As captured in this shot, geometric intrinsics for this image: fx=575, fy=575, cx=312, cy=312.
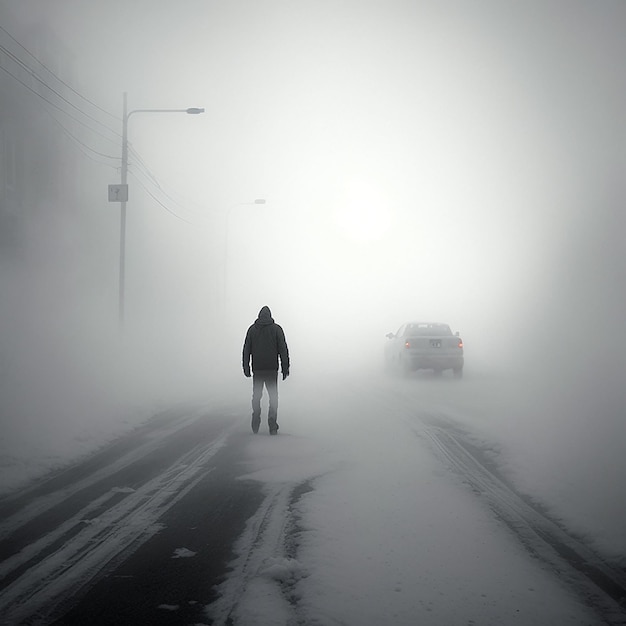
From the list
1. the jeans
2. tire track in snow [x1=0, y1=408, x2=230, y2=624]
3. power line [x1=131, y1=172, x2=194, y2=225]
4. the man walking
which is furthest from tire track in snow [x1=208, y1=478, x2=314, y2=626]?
power line [x1=131, y1=172, x2=194, y2=225]

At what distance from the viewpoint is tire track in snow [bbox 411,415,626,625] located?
11.2 feet

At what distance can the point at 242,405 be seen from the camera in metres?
13.8

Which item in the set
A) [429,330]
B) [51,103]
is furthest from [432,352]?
[51,103]

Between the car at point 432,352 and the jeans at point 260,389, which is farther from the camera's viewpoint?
the car at point 432,352

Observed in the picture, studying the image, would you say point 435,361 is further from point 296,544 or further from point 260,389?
point 296,544

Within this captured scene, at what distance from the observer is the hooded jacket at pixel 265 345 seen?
984cm

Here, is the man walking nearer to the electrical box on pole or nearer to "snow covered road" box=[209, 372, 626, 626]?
"snow covered road" box=[209, 372, 626, 626]

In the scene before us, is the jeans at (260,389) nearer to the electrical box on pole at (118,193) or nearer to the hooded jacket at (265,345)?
the hooded jacket at (265,345)

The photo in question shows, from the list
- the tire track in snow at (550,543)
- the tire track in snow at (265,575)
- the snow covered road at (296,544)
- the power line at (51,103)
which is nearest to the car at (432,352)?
the snow covered road at (296,544)

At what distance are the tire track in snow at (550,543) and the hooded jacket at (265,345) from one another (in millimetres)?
3445

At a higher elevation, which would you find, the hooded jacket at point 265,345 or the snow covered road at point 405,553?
the hooded jacket at point 265,345

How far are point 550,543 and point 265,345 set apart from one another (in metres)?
6.22

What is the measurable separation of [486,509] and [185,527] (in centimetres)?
265

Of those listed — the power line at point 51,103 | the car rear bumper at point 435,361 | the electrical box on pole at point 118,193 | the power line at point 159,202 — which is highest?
the power line at point 51,103
